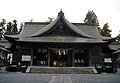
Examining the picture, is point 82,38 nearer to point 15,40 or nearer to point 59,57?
point 59,57

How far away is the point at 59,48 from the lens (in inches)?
977

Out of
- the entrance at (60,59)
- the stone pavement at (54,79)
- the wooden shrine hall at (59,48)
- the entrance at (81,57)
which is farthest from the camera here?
the entrance at (60,59)

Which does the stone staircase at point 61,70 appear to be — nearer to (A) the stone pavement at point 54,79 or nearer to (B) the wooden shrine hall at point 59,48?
(B) the wooden shrine hall at point 59,48

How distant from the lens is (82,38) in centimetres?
2625

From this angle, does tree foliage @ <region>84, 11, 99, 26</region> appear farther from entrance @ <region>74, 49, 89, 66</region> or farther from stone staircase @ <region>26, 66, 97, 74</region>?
stone staircase @ <region>26, 66, 97, 74</region>

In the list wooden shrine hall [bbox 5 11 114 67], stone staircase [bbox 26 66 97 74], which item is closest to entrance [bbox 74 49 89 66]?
wooden shrine hall [bbox 5 11 114 67]

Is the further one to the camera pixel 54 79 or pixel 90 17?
pixel 90 17

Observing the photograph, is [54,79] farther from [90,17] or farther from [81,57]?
[90,17]

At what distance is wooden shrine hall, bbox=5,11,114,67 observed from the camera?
2430 centimetres

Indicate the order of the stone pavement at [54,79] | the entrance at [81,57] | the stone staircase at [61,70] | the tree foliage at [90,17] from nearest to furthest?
1. the stone pavement at [54,79]
2. the stone staircase at [61,70]
3. the entrance at [81,57]
4. the tree foliage at [90,17]

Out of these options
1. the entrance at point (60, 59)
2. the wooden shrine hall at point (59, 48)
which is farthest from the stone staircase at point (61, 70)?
the entrance at point (60, 59)

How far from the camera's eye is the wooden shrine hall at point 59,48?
24297 millimetres

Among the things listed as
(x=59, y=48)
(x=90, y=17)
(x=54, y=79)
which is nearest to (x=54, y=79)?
(x=54, y=79)

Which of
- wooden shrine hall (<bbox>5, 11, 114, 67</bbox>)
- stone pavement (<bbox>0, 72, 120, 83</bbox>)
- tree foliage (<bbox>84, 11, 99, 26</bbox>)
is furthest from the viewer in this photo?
tree foliage (<bbox>84, 11, 99, 26</bbox>)
